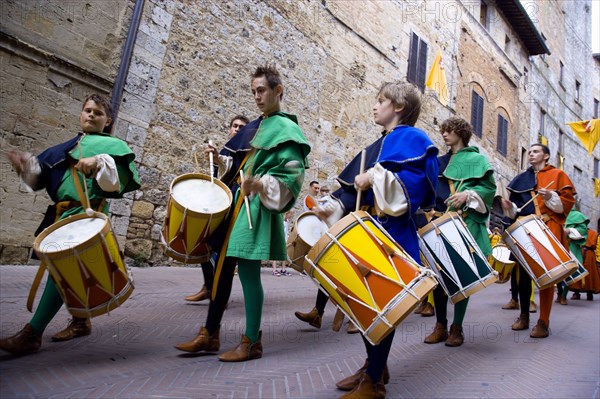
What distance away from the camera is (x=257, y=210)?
8.64ft

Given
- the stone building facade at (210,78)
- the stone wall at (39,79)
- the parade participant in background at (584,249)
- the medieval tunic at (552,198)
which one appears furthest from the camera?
the parade participant in background at (584,249)

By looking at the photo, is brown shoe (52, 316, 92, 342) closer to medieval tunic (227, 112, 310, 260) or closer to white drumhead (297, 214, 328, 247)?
medieval tunic (227, 112, 310, 260)

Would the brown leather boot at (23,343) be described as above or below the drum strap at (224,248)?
below

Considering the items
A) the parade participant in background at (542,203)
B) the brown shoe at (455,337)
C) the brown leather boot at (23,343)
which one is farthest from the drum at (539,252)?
the brown leather boot at (23,343)

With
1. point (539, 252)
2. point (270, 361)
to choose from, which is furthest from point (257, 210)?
point (539, 252)

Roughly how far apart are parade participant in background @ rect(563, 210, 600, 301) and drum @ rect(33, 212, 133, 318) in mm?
7270

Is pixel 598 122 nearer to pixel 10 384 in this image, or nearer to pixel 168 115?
pixel 168 115

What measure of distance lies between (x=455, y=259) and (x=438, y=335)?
81cm

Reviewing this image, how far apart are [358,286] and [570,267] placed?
9.03 feet

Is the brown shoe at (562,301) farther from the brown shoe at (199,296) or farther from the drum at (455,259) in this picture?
the brown shoe at (199,296)

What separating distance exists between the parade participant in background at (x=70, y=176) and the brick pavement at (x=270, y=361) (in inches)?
4.4

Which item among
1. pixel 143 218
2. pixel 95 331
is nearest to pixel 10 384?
pixel 95 331

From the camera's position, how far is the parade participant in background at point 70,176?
257 centimetres

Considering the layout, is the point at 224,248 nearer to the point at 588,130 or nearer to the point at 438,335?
the point at 438,335
